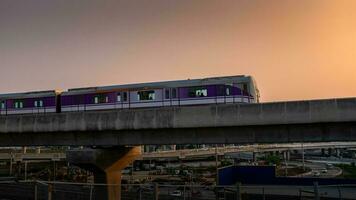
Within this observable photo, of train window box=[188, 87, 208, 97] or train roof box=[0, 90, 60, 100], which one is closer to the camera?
train window box=[188, 87, 208, 97]

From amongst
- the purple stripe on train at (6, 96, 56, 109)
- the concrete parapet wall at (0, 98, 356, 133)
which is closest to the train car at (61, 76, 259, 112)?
the purple stripe on train at (6, 96, 56, 109)

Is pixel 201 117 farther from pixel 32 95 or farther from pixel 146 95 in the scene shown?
A: pixel 32 95

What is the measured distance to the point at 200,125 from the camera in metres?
22.7

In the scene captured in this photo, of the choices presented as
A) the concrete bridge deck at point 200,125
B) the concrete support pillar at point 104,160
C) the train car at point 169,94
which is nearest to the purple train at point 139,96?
the train car at point 169,94

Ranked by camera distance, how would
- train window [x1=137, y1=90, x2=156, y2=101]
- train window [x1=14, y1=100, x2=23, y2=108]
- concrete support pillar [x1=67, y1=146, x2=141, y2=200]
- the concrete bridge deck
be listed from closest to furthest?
the concrete bridge deck → concrete support pillar [x1=67, y1=146, x2=141, y2=200] → train window [x1=137, y1=90, x2=156, y2=101] → train window [x1=14, y1=100, x2=23, y2=108]

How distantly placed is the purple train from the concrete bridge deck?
26.2 feet

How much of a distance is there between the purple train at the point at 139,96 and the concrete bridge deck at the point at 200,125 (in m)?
7.98

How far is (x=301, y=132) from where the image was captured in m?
21.3

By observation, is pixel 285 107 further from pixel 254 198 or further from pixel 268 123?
pixel 254 198

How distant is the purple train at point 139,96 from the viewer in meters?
31.6

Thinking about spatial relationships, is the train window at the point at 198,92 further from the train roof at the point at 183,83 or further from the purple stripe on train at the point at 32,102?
the purple stripe on train at the point at 32,102

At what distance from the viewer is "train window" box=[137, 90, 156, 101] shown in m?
33.8

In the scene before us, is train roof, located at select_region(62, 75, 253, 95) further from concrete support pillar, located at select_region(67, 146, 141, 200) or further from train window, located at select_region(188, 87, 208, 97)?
concrete support pillar, located at select_region(67, 146, 141, 200)

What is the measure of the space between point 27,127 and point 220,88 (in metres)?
12.9
